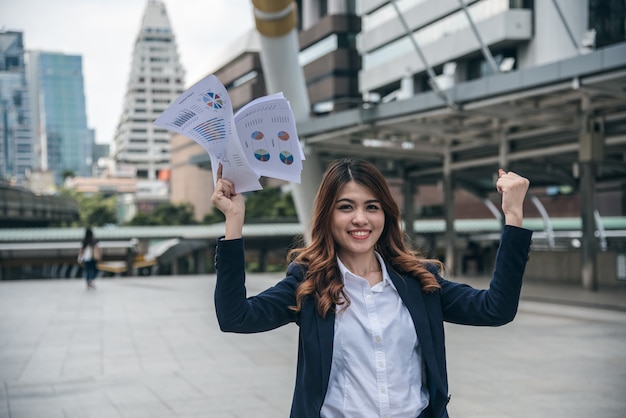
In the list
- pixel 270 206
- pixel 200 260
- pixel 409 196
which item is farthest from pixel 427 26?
pixel 200 260

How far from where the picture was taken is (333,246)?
2672 millimetres

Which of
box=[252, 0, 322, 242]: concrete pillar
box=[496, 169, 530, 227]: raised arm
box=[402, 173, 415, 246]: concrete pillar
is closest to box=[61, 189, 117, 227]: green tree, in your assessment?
box=[402, 173, 415, 246]: concrete pillar

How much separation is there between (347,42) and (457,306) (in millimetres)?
68219

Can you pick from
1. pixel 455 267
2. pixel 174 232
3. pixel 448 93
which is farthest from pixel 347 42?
pixel 448 93

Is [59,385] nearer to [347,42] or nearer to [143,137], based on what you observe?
[347,42]

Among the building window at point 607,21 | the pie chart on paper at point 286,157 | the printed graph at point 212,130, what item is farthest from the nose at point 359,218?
the building window at point 607,21

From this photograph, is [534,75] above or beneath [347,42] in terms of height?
beneath

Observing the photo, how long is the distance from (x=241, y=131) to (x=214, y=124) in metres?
0.09

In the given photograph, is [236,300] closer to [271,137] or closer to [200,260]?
[271,137]

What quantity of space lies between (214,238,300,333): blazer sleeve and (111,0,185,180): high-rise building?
526ft

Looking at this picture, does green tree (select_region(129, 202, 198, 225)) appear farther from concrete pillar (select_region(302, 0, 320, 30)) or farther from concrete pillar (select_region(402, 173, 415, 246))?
concrete pillar (select_region(402, 173, 415, 246))

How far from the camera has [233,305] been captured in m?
2.47

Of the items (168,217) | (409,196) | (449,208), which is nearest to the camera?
(449,208)

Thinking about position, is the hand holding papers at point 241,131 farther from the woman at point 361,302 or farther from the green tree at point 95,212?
the green tree at point 95,212
